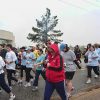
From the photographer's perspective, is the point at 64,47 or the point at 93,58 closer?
the point at 64,47

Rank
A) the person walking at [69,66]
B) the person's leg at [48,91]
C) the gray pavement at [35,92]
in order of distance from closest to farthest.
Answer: the person's leg at [48,91] → the person walking at [69,66] → the gray pavement at [35,92]


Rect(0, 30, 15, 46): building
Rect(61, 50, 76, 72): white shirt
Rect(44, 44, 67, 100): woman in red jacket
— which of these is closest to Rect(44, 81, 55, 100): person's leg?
Rect(44, 44, 67, 100): woman in red jacket

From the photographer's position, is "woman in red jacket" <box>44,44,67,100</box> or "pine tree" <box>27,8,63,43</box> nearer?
"woman in red jacket" <box>44,44,67,100</box>

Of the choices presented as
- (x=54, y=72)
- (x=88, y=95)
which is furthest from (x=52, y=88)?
(x=88, y=95)

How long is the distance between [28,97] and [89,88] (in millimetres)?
2845

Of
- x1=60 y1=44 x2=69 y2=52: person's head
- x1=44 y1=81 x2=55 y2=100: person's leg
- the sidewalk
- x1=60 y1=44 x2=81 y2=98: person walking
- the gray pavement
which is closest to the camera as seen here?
x1=44 y1=81 x2=55 y2=100: person's leg

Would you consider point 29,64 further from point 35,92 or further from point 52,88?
point 52,88

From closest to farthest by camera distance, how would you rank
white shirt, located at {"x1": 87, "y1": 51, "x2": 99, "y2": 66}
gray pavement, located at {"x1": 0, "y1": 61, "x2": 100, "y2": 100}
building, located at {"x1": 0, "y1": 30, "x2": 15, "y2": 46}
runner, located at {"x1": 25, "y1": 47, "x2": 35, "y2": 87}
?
gray pavement, located at {"x1": 0, "y1": 61, "x2": 100, "y2": 100} < runner, located at {"x1": 25, "y1": 47, "x2": 35, "y2": 87} < white shirt, located at {"x1": 87, "y1": 51, "x2": 99, "y2": 66} < building, located at {"x1": 0, "y1": 30, "x2": 15, "y2": 46}

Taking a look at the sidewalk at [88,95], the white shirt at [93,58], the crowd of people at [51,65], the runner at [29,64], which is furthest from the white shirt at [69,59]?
the white shirt at [93,58]

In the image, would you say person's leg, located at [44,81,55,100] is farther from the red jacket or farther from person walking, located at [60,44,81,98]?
person walking, located at [60,44,81,98]

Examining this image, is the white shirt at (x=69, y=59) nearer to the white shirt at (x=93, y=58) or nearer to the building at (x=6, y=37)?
the white shirt at (x=93, y=58)

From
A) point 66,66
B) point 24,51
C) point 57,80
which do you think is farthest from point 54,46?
point 24,51

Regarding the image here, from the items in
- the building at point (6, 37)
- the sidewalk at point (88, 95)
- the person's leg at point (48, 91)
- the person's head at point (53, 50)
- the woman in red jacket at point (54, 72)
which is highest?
the building at point (6, 37)

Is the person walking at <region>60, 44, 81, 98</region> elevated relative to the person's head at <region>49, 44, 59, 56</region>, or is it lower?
lower
